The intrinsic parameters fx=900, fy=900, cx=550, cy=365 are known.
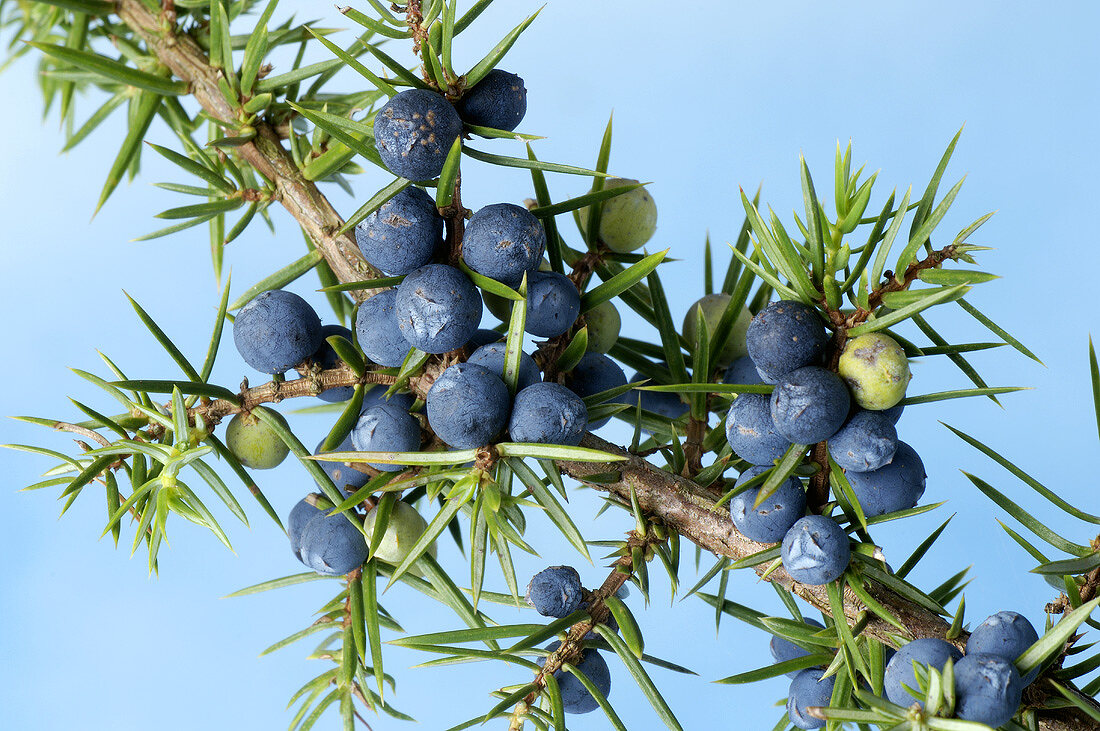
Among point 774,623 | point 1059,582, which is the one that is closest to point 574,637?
point 774,623

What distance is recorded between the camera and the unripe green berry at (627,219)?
0.99 meters

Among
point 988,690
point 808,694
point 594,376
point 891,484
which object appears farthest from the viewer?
point 594,376

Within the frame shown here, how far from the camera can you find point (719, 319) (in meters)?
1.04

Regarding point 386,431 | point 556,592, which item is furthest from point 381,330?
point 556,592

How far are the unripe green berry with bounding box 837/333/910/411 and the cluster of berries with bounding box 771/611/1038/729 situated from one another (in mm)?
191

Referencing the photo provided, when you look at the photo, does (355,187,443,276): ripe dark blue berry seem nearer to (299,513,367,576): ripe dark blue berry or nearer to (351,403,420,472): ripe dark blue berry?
(351,403,420,472): ripe dark blue berry

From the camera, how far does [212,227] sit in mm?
1225

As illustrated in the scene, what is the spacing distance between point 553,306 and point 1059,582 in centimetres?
50

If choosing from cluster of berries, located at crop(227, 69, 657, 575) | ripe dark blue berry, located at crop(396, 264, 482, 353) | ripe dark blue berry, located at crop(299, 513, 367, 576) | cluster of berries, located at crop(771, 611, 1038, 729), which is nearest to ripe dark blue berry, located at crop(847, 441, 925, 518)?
cluster of berries, located at crop(771, 611, 1038, 729)

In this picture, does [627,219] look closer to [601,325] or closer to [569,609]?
[601,325]

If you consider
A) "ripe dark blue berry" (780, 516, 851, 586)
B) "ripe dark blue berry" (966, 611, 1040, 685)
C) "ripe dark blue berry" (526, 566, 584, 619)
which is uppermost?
"ripe dark blue berry" (780, 516, 851, 586)

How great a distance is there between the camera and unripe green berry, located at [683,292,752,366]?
40.8 inches

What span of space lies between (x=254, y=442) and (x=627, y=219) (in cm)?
46

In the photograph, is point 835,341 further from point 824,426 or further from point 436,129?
point 436,129
